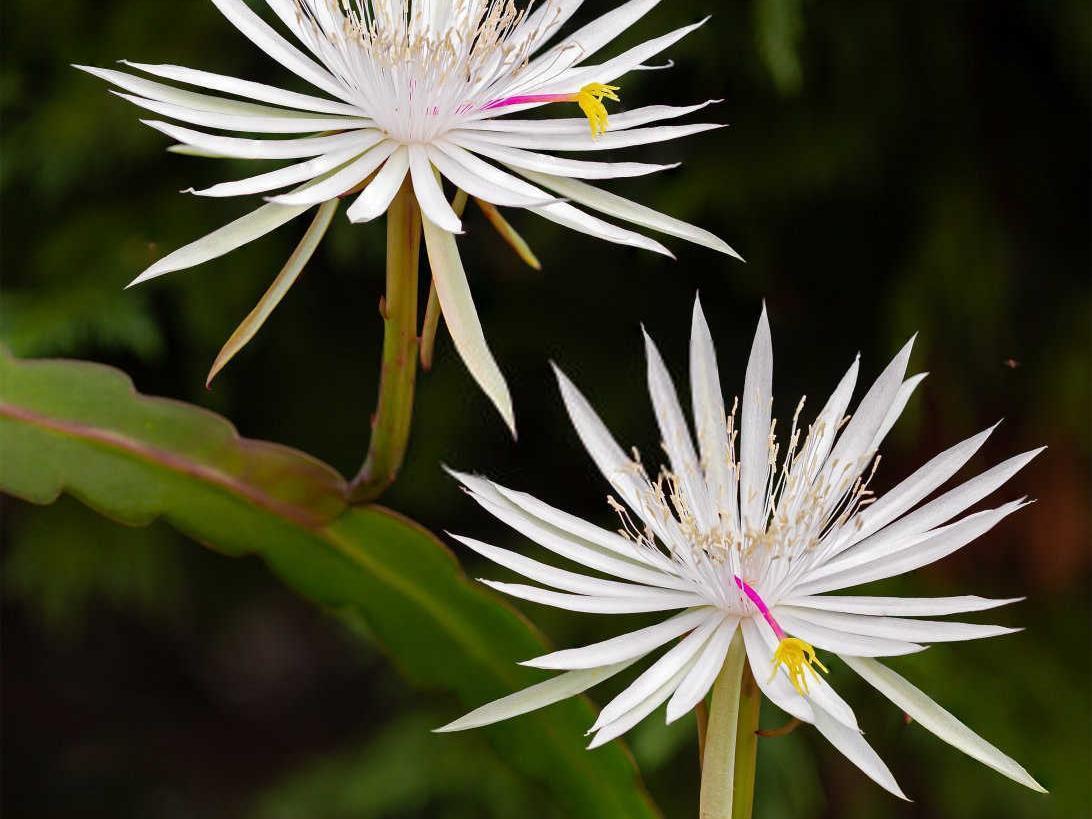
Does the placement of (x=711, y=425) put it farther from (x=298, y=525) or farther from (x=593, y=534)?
(x=298, y=525)

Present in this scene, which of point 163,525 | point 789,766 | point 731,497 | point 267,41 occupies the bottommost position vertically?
point 163,525

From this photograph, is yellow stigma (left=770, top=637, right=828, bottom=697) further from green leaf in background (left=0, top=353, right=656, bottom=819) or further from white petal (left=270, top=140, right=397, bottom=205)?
white petal (left=270, top=140, right=397, bottom=205)

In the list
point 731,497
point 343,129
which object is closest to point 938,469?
point 731,497

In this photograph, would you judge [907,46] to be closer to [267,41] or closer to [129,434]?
[267,41]

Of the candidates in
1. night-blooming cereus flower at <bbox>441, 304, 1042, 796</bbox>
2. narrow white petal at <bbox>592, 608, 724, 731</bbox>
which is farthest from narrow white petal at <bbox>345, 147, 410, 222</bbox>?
narrow white petal at <bbox>592, 608, 724, 731</bbox>

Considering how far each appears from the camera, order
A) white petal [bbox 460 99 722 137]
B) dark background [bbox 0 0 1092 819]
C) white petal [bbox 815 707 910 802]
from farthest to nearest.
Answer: dark background [bbox 0 0 1092 819]
white petal [bbox 460 99 722 137]
white petal [bbox 815 707 910 802]

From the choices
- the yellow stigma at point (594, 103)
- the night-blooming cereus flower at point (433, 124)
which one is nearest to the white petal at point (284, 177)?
the night-blooming cereus flower at point (433, 124)

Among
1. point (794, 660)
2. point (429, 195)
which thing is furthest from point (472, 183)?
point (794, 660)
